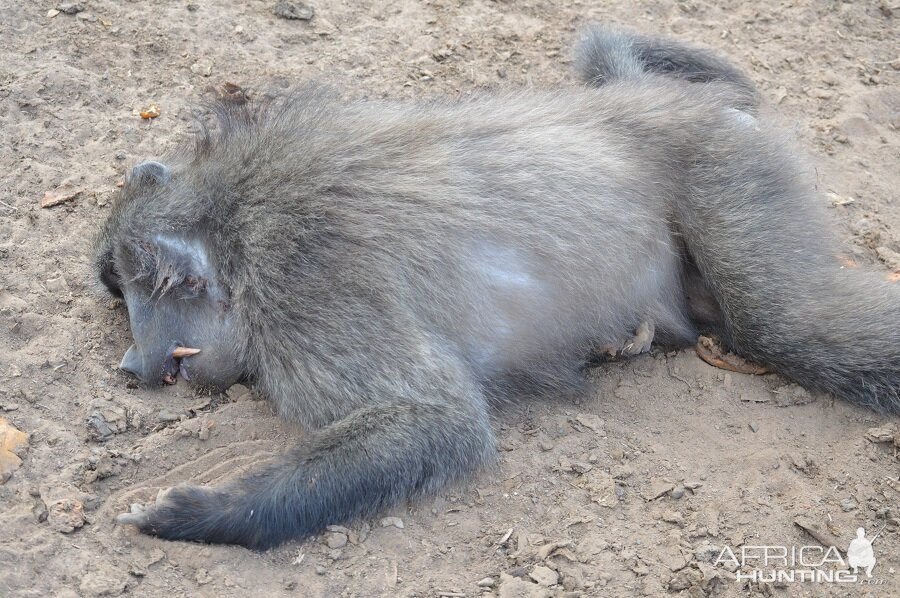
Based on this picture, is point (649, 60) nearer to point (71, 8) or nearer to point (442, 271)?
point (442, 271)

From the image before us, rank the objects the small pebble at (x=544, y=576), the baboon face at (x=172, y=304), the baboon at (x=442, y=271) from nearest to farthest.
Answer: the small pebble at (x=544, y=576), the baboon at (x=442, y=271), the baboon face at (x=172, y=304)

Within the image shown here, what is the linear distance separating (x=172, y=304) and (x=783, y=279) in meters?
2.49

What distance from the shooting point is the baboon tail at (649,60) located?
4.87 metres

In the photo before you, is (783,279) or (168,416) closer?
(168,416)

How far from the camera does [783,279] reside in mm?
3857

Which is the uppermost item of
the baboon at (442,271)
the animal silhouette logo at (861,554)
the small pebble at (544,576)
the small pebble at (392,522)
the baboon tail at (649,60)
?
the baboon tail at (649,60)

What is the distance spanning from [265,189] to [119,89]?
1751mm

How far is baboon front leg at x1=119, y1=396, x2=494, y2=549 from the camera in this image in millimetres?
3092

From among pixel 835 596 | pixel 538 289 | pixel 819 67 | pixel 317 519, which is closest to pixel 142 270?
pixel 317 519

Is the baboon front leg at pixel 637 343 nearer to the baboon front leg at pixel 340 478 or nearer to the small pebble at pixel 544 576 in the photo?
the baboon front leg at pixel 340 478

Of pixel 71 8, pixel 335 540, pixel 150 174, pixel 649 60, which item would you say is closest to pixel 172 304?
pixel 150 174

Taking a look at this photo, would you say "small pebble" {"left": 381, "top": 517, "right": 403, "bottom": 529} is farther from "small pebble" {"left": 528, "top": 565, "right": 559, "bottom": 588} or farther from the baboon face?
the baboon face

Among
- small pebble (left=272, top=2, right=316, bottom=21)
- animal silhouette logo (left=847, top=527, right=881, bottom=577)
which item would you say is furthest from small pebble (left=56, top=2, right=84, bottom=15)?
animal silhouette logo (left=847, top=527, right=881, bottom=577)

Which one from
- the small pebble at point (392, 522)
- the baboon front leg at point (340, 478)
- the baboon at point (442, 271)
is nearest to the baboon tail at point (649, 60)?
the baboon at point (442, 271)
